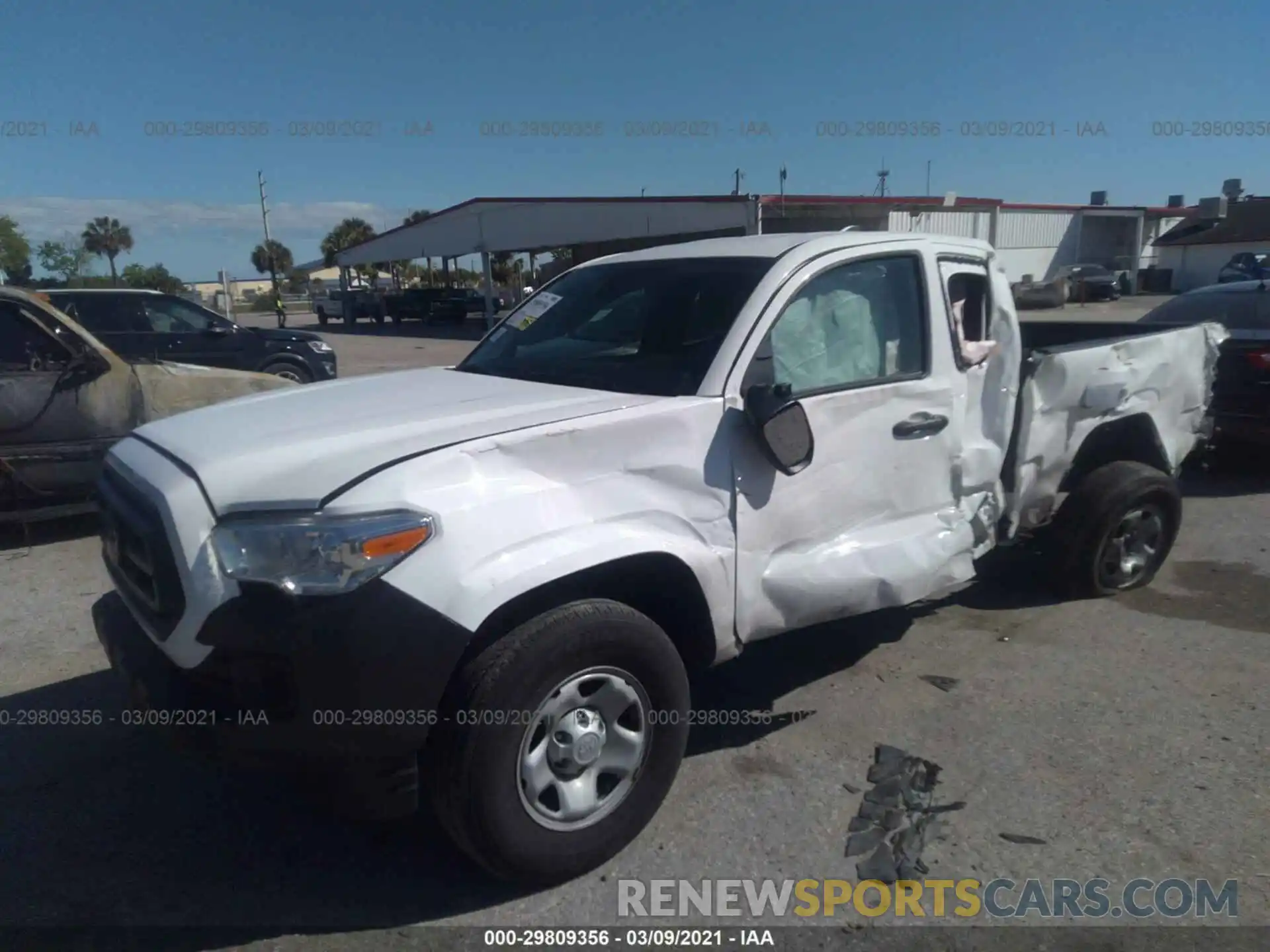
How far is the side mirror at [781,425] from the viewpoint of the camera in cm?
315

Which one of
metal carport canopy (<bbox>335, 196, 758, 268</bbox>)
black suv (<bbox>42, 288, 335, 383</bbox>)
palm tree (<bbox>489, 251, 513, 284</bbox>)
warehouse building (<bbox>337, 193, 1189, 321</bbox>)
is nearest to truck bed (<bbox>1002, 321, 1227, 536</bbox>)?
black suv (<bbox>42, 288, 335, 383</bbox>)

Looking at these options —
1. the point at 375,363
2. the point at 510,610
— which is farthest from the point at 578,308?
the point at 375,363

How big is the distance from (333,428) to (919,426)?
2277 mm

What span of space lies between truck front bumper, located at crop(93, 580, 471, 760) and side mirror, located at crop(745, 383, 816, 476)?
125 cm

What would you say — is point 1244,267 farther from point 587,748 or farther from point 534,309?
point 587,748

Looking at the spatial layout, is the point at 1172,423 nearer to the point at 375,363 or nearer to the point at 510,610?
the point at 510,610

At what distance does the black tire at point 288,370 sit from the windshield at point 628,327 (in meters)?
8.77

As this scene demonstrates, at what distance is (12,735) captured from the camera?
3.90 meters

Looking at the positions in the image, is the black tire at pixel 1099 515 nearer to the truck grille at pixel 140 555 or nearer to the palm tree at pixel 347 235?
the truck grille at pixel 140 555

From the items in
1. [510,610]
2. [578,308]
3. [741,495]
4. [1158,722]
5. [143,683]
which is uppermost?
[578,308]

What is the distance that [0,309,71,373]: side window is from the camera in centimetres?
667

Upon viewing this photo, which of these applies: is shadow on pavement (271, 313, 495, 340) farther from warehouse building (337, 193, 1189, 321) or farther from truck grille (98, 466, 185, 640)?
truck grille (98, 466, 185, 640)

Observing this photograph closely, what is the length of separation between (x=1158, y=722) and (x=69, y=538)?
7.04m

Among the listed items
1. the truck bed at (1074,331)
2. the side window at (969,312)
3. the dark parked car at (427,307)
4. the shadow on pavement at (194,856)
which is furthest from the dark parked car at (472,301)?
the shadow on pavement at (194,856)
